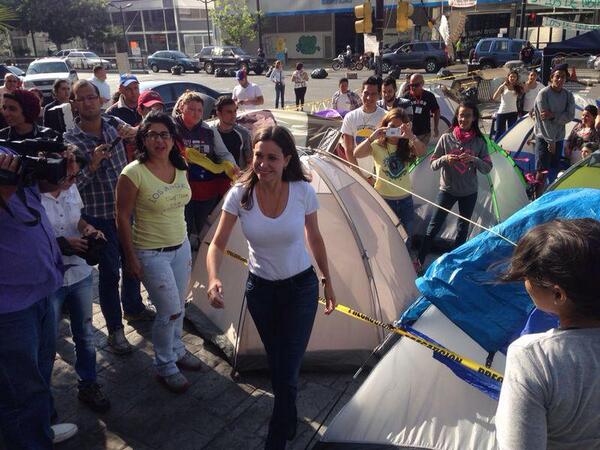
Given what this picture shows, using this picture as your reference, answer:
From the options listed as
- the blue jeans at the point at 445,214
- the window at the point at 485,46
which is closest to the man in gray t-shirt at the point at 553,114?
the blue jeans at the point at 445,214

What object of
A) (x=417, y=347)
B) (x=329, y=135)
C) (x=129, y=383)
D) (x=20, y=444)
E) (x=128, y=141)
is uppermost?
(x=128, y=141)

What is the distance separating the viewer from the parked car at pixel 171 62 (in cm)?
3556

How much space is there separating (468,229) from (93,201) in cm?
385

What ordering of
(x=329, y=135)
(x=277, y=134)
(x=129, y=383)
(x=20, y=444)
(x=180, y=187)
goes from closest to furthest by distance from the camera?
(x=20, y=444)
(x=277, y=134)
(x=180, y=187)
(x=129, y=383)
(x=329, y=135)

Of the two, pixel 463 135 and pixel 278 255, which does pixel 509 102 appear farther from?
pixel 278 255

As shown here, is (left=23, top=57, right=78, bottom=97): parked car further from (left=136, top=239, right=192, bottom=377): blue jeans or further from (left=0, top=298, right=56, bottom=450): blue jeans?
(left=0, top=298, right=56, bottom=450): blue jeans

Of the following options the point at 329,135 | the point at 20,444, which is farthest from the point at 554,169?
the point at 20,444

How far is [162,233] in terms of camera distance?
335 centimetres

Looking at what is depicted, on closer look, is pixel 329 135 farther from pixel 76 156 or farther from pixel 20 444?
pixel 20 444

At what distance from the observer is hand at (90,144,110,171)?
11.7 feet

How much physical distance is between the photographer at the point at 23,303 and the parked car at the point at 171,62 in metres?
35.0

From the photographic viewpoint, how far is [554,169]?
739 cm

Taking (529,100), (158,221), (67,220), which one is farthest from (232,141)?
(529,100)

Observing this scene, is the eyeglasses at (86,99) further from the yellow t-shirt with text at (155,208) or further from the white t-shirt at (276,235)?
the white t-shirt at (276,235)
